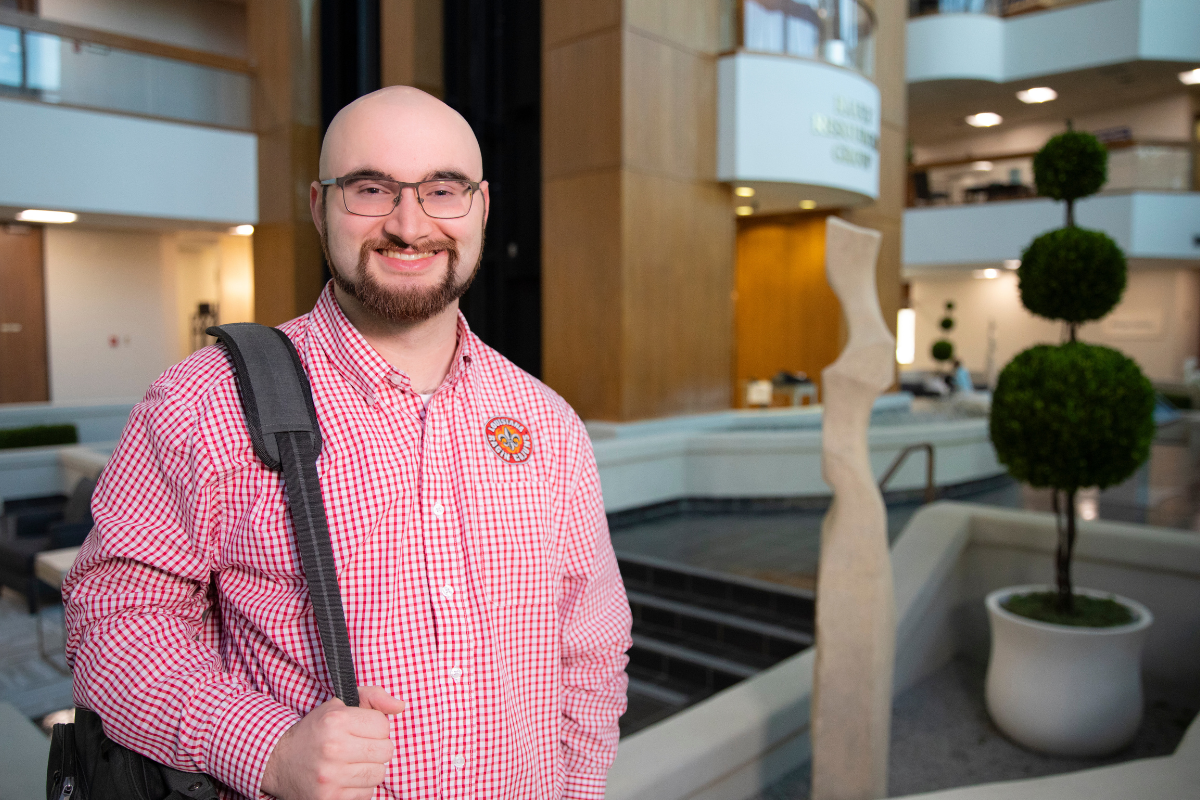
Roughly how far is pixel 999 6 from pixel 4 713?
731 inches

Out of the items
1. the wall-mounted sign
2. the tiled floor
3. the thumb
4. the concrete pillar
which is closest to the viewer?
the thumb

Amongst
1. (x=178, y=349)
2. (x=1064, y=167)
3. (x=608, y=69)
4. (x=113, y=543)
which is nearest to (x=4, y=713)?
(x=113, y=543)

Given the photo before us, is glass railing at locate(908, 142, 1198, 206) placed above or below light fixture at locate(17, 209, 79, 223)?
above

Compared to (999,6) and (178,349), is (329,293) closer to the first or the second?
(178,349)

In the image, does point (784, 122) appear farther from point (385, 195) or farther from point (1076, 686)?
point (385, 195)

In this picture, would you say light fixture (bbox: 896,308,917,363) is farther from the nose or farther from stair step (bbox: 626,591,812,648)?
the nose

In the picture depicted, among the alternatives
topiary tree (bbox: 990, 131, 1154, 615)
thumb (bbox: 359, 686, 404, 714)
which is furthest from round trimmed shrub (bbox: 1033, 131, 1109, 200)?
thumb (bbox: 359, 686, 404, 714)

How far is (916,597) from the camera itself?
4660mm

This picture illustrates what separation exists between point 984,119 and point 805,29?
11.1 m

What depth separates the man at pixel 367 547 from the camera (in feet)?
3.72

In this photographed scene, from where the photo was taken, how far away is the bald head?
49.9 inches

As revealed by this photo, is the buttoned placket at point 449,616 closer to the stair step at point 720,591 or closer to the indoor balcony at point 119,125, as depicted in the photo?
the stair step at point 720,591

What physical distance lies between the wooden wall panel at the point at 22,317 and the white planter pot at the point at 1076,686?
13.4 metres

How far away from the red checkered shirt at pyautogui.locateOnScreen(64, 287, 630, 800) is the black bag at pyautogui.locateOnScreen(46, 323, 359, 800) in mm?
32
